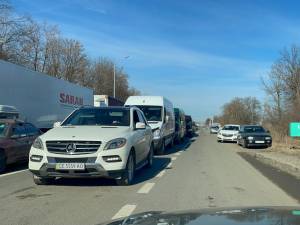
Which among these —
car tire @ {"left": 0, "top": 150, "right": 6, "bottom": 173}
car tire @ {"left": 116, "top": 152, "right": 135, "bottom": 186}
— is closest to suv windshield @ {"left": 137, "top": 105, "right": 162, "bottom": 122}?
car tire @ {"left": 0, "top": 150, "right": 6, "bottom": 173}

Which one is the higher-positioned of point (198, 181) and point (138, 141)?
point (138, 141)

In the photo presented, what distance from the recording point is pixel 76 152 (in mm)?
10375

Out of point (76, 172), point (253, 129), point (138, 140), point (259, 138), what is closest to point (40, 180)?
point (76, 172)

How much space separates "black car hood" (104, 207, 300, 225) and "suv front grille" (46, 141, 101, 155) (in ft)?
21.2

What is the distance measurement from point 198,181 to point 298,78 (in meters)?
47.9

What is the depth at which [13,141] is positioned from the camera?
1488 centimetres

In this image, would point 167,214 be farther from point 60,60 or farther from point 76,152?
point 60,60

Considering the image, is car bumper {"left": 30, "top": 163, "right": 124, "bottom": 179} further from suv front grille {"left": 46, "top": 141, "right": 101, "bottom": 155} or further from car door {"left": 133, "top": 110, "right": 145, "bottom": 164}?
car door {"left": 133, "top": 110, "right": 145, "bottom": 164}

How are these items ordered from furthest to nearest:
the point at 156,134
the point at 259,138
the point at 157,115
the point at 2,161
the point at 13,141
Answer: the point at 259,138
the point at 157,115
the point at 156,134
the point at 13,141
the point at 2,161

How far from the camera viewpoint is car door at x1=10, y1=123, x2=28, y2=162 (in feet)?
48.6

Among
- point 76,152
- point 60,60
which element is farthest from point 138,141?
point 60,60

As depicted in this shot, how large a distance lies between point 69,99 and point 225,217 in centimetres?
2479

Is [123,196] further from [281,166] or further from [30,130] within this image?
[281,166]

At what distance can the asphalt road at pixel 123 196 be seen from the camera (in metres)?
7.86
